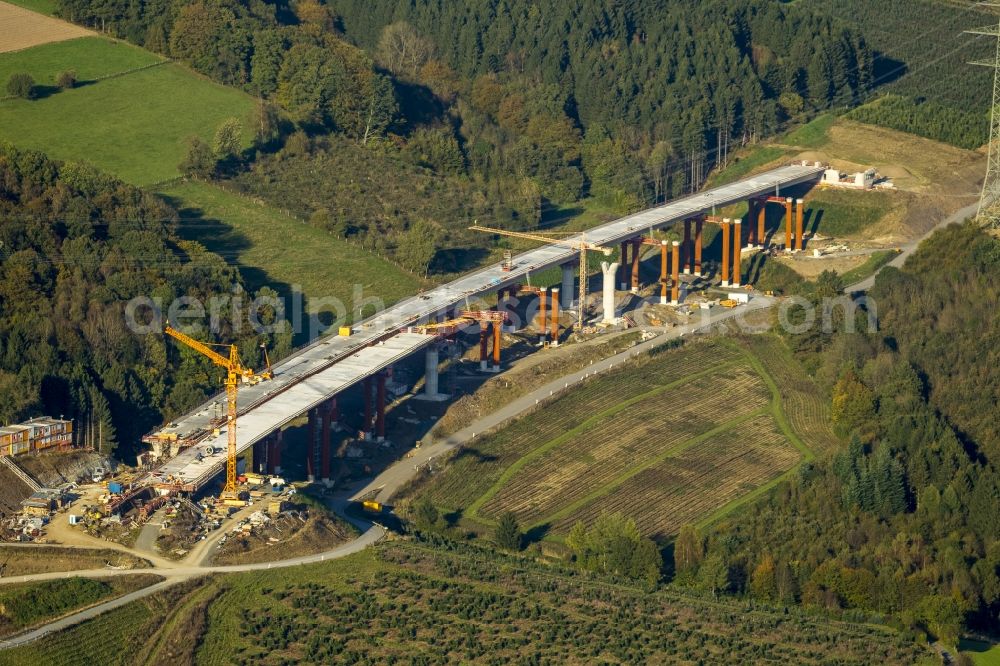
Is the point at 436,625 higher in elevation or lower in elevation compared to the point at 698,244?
higher

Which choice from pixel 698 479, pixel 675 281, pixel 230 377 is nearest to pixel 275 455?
pixel 230 377

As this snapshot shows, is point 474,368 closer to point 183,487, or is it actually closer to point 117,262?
point 117,262

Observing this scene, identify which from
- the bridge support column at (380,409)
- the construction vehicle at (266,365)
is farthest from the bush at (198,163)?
the bridge support column at (380,409)

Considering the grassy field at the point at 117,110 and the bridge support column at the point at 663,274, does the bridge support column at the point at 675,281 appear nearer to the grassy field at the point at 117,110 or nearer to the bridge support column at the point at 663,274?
the bridge support column at the point at 663,274

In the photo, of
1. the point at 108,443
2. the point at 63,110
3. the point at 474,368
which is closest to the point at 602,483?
the point at 474,368

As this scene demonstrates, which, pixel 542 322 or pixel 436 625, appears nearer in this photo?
pixel 436 625

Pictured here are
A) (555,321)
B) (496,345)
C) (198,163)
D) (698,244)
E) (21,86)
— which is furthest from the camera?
(21,86)

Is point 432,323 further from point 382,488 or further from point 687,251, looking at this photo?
point 687,251
